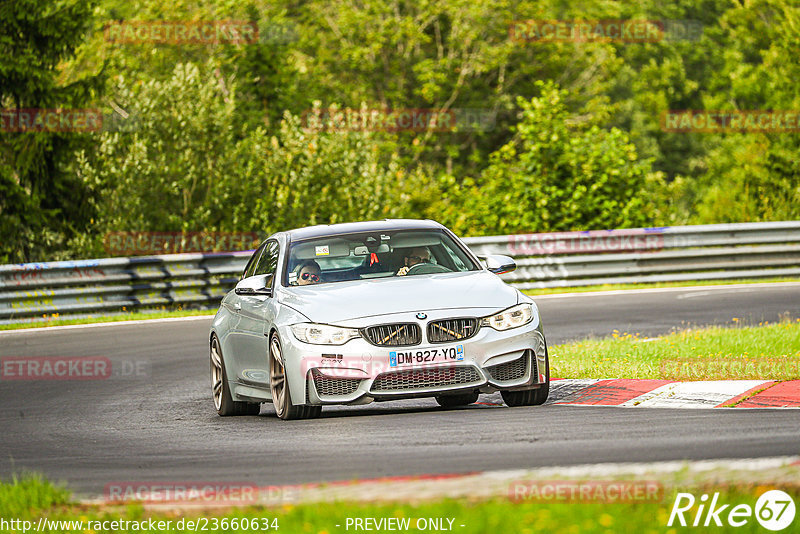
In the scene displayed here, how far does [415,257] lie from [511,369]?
1.57 meters

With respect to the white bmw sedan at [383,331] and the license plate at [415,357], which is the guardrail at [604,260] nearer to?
the white bmw sedan at [383,331]

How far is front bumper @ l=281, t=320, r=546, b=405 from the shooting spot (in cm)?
952

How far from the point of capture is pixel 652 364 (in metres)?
12.1

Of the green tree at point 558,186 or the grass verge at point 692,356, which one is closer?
the grass verge at point 692,356

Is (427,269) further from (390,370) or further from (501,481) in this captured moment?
(501,481)

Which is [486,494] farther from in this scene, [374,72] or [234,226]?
[374,72]

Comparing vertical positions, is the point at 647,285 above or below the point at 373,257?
below

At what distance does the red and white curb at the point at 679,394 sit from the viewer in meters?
9.76

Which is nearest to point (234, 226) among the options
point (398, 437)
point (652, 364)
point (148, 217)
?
point (148, 217)
